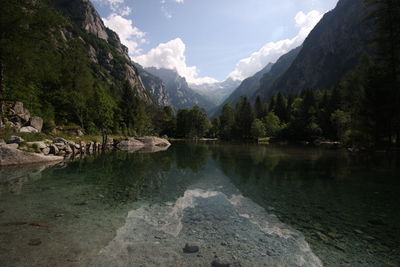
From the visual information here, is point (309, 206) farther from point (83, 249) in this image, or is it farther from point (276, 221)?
point (83, 249)

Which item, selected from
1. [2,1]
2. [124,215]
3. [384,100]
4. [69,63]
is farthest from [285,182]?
[69,63]

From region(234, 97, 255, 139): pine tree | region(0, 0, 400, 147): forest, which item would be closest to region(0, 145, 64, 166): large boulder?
region(0, 0, 400, 147): forest

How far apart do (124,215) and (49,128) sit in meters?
30.4

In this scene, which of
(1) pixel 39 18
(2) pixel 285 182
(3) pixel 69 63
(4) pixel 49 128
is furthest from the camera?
(3) pixel 69 63

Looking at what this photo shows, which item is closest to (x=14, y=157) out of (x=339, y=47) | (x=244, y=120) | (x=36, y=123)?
(x=36, y=123)

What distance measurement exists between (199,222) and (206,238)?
1232 mm

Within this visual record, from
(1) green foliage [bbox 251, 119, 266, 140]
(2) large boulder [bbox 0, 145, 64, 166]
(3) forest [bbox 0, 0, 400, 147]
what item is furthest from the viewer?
(1) green foliage [bbox 251, 119, 266, 140]

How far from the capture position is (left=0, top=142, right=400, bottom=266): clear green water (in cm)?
489

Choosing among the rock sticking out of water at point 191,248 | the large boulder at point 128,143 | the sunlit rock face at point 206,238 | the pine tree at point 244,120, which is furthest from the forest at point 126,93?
the rock sticking out of water at point 191,248

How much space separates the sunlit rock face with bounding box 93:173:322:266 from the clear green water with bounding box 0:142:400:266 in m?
0.03

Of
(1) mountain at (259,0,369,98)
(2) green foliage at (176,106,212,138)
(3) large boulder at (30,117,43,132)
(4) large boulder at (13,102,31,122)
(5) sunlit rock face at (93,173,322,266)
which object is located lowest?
(5) sunlit rock face at (93,173,322,266)

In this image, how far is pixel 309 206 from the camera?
28.0 ft

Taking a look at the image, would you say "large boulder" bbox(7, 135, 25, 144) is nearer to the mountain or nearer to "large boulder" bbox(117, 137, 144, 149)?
"large boulder" bbox(117, 137, 144, 149)

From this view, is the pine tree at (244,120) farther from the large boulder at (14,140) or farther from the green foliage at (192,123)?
the large boulder at (14,140)
